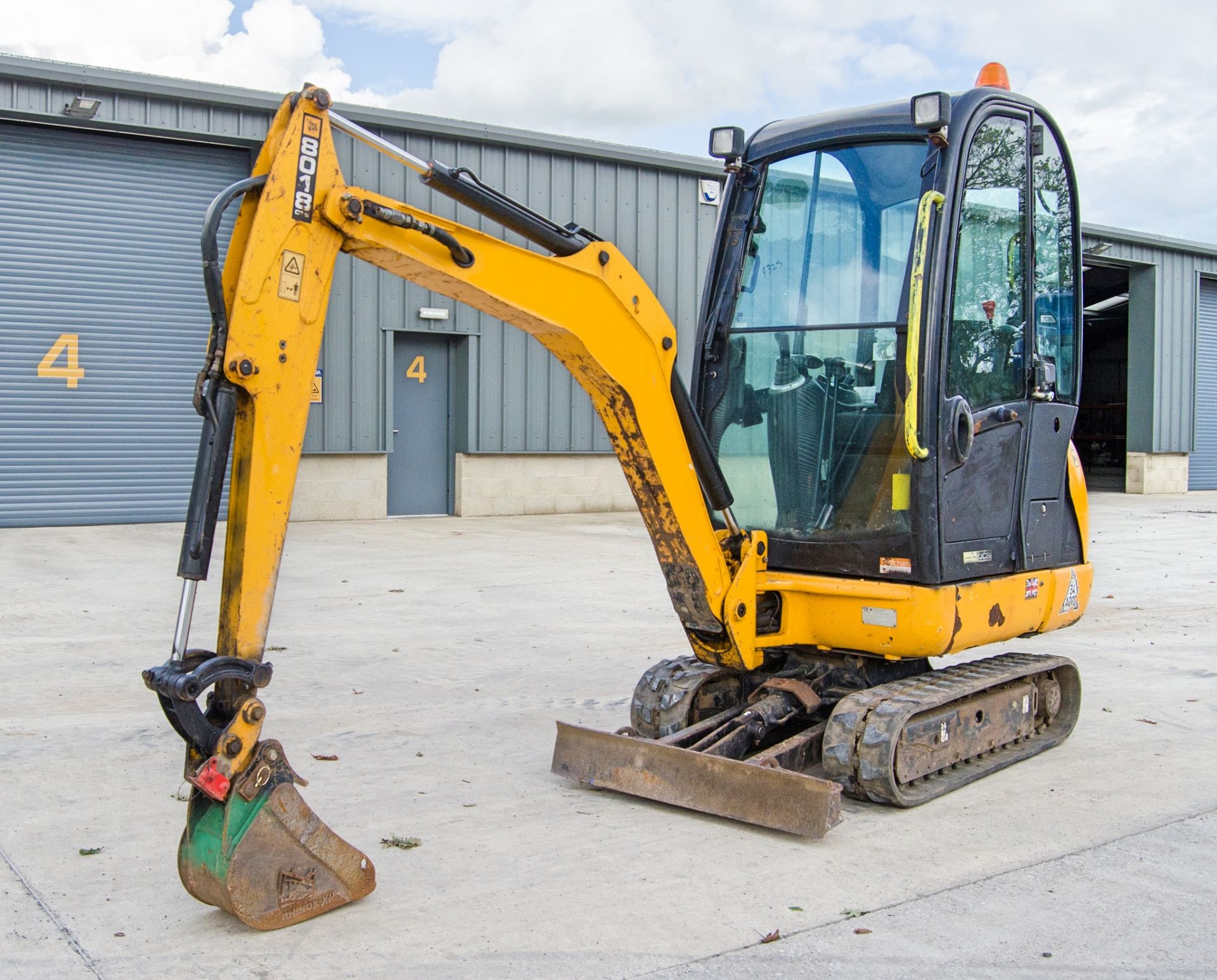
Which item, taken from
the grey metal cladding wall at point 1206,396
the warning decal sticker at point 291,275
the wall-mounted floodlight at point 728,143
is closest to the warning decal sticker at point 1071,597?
the wall-mounted floodlight at point 728,143

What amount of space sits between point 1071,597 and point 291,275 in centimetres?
441

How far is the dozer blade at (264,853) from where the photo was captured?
13.1 ft

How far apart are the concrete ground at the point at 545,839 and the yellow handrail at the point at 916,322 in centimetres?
160

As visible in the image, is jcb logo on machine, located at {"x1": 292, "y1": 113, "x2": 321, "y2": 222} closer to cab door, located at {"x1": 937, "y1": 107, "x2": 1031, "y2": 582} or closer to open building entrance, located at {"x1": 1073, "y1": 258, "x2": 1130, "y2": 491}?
cab door, located at {"x1": 937, "y1": 107, "x2": 1031, "y2": 582}

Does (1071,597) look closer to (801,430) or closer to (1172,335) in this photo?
(801,430)

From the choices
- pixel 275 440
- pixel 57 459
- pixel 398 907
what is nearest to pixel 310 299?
pixel 275 440

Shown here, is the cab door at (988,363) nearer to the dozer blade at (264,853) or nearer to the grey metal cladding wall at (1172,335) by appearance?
the dozer blade at (264,853)

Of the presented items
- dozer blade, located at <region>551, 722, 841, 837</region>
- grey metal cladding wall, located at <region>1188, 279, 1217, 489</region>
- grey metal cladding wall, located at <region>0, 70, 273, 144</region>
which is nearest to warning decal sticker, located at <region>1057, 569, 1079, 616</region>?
dozer blade, located at <region>551, 722, 841, 837</region>

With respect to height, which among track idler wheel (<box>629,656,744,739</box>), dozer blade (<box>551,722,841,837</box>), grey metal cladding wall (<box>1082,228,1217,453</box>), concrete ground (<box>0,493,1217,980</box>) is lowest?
concrete ground (<box>0,493,1217,980</box>)

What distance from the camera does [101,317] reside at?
16.8 meters

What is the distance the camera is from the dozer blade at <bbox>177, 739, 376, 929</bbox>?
400 centimetres

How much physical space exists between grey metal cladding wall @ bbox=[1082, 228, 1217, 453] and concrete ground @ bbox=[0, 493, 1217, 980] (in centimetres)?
1991

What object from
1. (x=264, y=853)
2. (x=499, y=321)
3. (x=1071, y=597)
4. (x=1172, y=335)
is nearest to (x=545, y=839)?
(x=264, y=853)

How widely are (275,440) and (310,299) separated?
50cm
